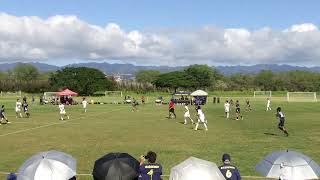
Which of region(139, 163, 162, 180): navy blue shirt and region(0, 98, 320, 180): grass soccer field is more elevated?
region(139, 163, 162, 180): navy blue shirt

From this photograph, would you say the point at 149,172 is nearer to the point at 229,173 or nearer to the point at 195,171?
the point at 229,173

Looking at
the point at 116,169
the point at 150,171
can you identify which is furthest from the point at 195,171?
the point at 150,171

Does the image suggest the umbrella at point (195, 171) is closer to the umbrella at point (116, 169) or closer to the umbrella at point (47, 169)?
the umbrella at point (116, 169)

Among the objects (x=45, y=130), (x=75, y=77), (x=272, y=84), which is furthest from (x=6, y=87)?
(x=45, y=130)

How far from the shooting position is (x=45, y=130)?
31234 millimetres

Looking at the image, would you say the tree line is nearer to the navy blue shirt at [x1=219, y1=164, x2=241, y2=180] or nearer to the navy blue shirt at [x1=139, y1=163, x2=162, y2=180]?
the navy blue shirt at [x1=139, y1=163, x2=162, y2=180]

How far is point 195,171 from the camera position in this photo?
7.59m

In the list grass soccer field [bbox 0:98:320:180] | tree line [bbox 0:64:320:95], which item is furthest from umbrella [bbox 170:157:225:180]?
tree line [bbox 0:64:320:95]

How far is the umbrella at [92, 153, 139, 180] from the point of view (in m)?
8.41

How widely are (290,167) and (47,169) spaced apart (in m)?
5.04

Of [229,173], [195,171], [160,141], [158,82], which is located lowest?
[160,141]

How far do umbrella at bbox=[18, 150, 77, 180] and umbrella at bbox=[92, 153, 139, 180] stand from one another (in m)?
0.77

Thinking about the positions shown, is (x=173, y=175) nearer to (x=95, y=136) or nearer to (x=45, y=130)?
(x=95, y=136)

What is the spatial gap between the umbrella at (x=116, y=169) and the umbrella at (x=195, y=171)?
1093 mm
